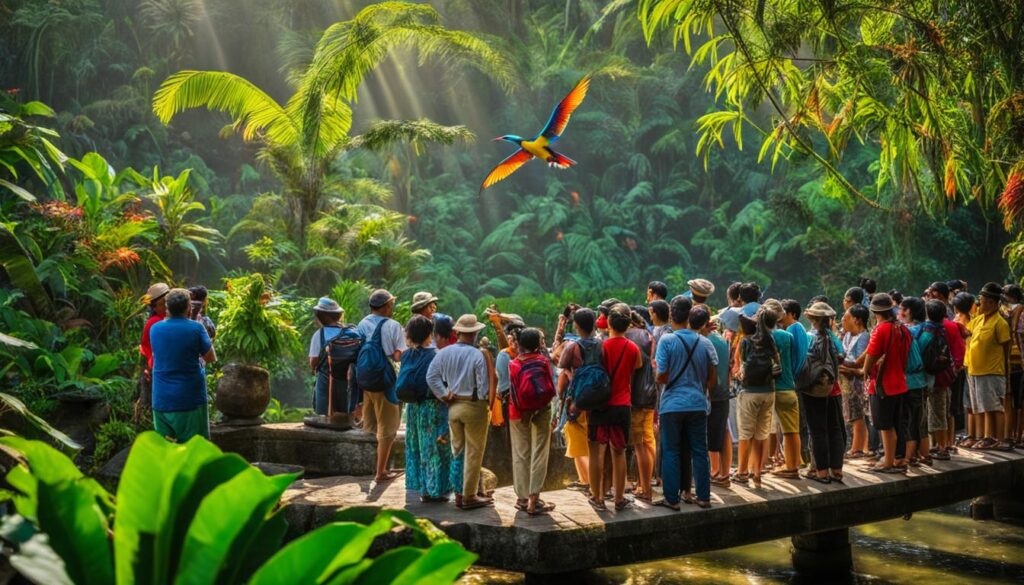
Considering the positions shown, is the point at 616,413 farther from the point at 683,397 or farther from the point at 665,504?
the point at 665,504

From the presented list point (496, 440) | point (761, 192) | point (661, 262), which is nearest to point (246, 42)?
point (661, 262)

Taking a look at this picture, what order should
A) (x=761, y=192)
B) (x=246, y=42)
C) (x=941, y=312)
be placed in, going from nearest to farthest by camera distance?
1. (x=941, y=312)
2. (x=246, y=42)
3. (x=761, y=192)

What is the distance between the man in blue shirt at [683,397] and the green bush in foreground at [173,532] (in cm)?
420

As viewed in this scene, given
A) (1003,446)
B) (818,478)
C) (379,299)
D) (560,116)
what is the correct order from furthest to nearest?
1. (1003,446)
2. (560,116)
3. (818,478)
4. (379,299)

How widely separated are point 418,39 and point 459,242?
570 inches

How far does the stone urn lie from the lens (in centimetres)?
950

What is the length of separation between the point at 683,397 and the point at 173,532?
4.49 meters

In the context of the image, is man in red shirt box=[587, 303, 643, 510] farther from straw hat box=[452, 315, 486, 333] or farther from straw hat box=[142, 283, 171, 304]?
straw hat box=[142, 283, 171, 304]

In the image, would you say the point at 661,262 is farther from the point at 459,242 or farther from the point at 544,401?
the point at 544,401

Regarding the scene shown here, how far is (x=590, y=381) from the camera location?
6520 mm

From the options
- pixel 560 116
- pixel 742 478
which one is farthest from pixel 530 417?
pixel 560 116

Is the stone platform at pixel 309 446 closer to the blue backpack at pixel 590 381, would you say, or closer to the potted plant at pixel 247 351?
the potted plant at pixel 247 351

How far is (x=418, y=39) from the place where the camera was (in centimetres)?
1530

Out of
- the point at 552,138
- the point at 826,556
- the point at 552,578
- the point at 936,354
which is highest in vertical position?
the point at 552,138
